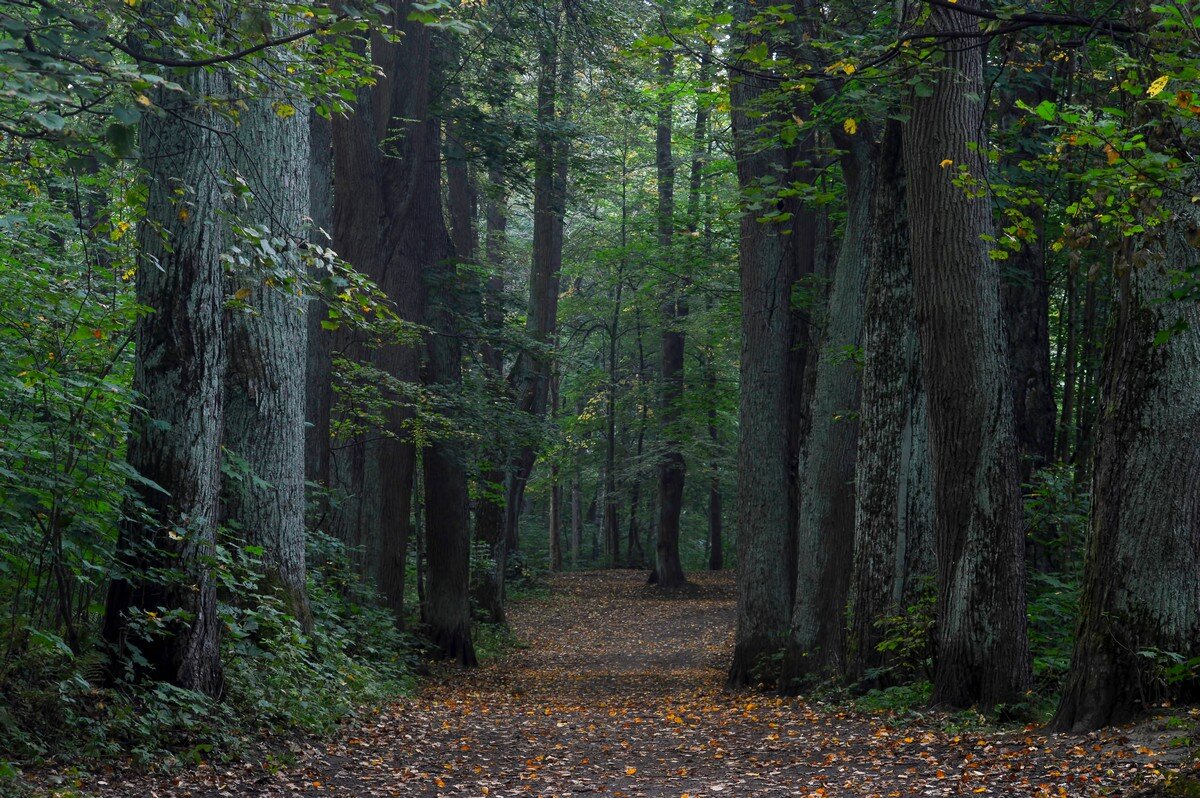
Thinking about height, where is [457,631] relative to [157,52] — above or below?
below

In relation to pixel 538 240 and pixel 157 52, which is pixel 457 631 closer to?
pixel 538 240

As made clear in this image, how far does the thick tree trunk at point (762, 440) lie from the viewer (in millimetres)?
12945

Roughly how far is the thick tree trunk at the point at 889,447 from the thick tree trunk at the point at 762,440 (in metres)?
2.85

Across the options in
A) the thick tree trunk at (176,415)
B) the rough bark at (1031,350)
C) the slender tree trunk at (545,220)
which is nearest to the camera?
the thick tree trunk at (176,415)

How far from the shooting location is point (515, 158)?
15078 millimetres

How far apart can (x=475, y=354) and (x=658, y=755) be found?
30.1 feet

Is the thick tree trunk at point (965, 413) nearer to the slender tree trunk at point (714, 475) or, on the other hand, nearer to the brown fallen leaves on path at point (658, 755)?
the brown fallen leaves on path at point (658, 755)

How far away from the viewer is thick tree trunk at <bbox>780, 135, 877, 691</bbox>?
1148cm

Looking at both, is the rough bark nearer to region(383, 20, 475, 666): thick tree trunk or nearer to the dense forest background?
the dense forest background

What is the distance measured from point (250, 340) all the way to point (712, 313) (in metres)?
17.2

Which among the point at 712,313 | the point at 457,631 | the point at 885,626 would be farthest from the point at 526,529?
the point at 885,626

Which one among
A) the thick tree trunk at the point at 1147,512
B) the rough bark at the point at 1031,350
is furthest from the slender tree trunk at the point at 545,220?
the thick tree trunk at the point at 1147,512

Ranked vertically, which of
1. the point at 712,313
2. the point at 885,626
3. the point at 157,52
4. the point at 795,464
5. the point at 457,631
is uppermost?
the point at 712,313

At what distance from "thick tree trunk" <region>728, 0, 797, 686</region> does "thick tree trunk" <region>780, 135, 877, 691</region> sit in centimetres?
109
